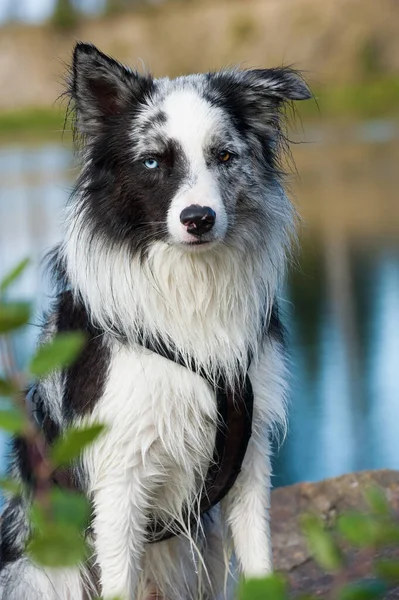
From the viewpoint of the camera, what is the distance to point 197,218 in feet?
8.36

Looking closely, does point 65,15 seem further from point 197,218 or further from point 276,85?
point 197,218

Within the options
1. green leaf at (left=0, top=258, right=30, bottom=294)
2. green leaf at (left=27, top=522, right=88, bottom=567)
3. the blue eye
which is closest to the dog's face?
the blue eye

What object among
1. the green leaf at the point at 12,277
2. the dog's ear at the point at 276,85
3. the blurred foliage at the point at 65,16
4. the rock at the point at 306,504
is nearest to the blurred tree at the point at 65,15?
the blurred foliage at the point at 65,16

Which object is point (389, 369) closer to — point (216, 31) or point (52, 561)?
point (52, 561)

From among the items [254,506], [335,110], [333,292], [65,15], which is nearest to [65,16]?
[65,15]

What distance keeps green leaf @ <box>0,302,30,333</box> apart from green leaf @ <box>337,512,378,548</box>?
0.30 metres

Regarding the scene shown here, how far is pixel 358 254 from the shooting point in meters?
11.8

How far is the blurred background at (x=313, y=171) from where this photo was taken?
21.7ft

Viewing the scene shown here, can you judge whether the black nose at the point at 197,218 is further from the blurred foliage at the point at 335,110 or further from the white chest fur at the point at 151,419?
the blurred foliage at the point at 335,110

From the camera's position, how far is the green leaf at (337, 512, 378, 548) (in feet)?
2.67

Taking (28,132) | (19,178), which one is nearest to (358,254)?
A: (19,178)

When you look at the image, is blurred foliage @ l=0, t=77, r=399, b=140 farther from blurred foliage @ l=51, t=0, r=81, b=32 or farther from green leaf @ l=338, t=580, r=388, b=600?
green leaf @ l=338, t=580, r=388, b=600

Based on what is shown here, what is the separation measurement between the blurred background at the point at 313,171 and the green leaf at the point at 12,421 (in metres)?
0.12

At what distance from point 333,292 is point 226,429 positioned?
7.60 metres
